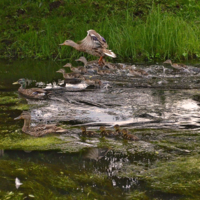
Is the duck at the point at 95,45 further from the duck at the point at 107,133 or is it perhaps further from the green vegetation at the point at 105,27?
the duck at the point at 107,133

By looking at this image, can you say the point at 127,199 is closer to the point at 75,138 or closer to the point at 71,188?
the point at 71,188

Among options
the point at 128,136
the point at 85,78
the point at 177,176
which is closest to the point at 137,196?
the point at 177,176

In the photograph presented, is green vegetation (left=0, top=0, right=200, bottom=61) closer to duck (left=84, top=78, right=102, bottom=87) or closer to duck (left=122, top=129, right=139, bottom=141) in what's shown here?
duck (left=84, top=78, right=102, bottom=87)

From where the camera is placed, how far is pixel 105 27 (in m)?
14.4

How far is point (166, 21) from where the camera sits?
1359cm

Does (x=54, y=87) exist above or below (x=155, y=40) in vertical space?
below

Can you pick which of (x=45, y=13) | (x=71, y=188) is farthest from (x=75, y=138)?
(x=45, y=13)

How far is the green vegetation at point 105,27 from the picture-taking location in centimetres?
1338

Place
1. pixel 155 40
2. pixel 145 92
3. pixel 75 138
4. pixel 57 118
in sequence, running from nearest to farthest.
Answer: pixel 75 138, pixel 57 118, pixel 145 92, pixel 155 40

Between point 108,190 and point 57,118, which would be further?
point 57,118

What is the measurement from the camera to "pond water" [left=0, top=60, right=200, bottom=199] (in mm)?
4742

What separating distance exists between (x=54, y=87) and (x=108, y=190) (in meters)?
5.88

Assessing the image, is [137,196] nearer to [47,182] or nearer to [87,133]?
[47,182]

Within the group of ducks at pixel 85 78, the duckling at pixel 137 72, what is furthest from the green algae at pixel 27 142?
the duckling at pixel 137 72
